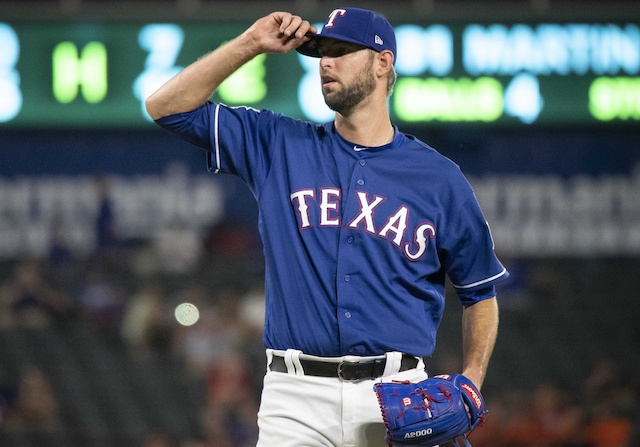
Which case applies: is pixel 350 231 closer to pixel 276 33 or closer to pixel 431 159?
pixel 431 159

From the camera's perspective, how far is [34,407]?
770 cm

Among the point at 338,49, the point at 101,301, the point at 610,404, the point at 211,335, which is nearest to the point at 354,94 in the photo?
the point at 338,49

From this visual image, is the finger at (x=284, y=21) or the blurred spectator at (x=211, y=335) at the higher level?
the finger at (x=284, y=21)

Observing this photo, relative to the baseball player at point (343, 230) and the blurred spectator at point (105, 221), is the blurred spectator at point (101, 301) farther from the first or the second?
the baseball player at point (343, 230)

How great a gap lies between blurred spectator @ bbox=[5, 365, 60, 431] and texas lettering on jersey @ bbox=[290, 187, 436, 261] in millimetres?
5127

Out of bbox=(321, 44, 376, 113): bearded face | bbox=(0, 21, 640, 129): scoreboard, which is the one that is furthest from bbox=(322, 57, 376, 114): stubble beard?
bbox=(0, 21, 640, 129): scoreboard

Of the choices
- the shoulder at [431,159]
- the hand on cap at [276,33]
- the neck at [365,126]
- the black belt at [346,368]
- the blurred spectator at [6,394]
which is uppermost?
the hand on cap at [276,33]

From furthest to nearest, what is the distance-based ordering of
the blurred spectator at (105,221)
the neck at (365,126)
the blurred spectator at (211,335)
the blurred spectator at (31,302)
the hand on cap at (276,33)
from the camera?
the blurred spectator at (105,221) < the blurred spectator at (31,302) < the blurred spectator at (211,335) < the neck at (365,126) < the hand on cap at (276,33)

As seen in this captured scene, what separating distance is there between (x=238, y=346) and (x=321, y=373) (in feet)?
17.1

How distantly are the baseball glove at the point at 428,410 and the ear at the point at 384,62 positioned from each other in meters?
0.89

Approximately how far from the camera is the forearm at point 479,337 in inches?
120

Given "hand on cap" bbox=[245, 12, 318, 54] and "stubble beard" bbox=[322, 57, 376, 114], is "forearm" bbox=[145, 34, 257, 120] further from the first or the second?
"stubble beard" bbox=[322, 57, 376, 114]

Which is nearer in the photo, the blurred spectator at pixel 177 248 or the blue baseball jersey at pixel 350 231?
the blue baseball jersey at pixel 350 231

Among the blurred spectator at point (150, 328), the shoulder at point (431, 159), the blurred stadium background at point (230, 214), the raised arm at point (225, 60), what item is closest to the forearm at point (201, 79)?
the raised arm at point (225, 60)
